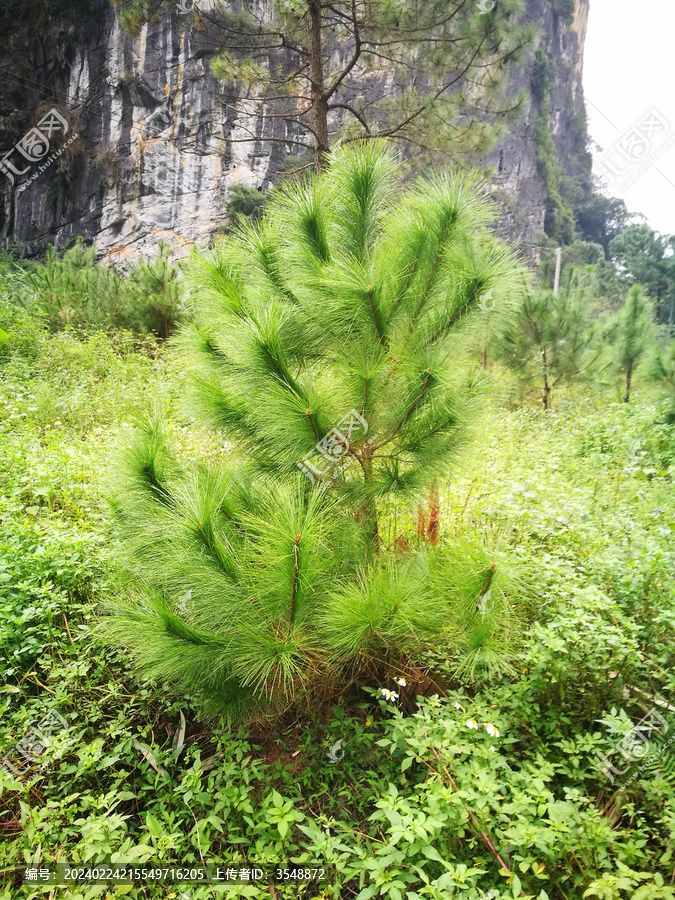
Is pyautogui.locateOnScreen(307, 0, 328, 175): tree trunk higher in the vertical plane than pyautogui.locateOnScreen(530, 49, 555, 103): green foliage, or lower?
lower

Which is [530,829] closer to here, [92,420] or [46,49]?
[92,420]

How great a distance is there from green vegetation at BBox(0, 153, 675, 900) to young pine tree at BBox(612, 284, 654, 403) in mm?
4567

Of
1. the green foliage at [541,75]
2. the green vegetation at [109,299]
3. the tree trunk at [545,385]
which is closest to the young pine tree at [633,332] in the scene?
the tree trunk at [545,385]

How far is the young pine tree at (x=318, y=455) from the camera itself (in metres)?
1.42

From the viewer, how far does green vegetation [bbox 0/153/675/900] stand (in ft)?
4.46

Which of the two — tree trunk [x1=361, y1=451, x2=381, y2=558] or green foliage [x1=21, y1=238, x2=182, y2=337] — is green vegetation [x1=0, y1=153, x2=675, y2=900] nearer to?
tree trunk [x1=361, y1=451, x2=381, y2=558]

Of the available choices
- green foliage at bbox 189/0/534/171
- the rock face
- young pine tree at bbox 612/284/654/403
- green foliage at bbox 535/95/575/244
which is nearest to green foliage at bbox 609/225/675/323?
the rock face

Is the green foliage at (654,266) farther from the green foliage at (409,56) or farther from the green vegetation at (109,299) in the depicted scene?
the green vegetation at (109,299)

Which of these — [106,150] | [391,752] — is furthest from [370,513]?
[106,150]

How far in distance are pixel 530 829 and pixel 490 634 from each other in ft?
1.56

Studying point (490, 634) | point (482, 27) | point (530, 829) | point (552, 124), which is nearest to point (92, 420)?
point (490, 634)

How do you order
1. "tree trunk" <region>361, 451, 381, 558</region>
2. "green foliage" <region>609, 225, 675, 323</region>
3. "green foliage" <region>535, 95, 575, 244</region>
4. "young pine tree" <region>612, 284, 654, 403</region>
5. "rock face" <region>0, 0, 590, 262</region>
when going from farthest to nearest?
"green foliage" <region>535, 95, 575, 244</region>, "green foliage" <region>609, 225, 675, 323</region>, "rock face" <region>0, 0, 590, 262</region>, "young pine tree" <region>612, 284, 654, 403</region>, "tree trunk" <region>361, 451, 381, 558</region>

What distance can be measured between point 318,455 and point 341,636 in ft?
2.12

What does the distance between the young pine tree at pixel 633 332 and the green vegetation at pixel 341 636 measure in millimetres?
4567
